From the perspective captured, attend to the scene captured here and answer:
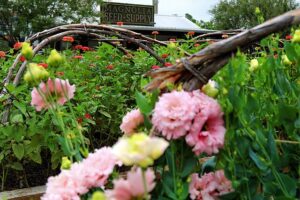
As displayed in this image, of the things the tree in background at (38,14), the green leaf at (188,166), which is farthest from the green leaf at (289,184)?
the tree in background at (38,14)

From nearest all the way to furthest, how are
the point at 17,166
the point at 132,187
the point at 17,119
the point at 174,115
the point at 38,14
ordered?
the point at 132,187
the point at 174,115
the point at 17,119
the point at 17,166
the point at 38,14

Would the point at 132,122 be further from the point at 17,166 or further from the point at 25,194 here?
the point at 17,166

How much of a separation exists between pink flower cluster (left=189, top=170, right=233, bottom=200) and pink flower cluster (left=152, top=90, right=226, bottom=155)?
100 mm

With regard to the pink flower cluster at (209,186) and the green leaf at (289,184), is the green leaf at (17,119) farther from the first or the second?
the green leaf at (289,184)

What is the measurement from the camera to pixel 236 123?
30.3 inches

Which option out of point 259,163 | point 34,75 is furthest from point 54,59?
point 259,163

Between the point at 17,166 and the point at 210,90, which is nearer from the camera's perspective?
the point at 210,90

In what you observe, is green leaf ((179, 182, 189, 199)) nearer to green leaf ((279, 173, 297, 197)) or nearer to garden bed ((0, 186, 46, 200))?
green leaf ((279, 173, 297, 197))

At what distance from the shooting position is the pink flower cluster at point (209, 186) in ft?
2.65

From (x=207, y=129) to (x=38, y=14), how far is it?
19.7 metres

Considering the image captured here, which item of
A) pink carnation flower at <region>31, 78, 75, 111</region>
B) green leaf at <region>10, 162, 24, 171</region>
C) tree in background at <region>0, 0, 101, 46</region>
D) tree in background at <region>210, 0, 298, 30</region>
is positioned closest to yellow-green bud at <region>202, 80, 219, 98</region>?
pink carnation flower at <region>31, 78, 75, 111</region>

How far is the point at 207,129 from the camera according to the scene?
2.46 ft

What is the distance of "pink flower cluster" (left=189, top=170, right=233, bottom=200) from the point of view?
0.81 m

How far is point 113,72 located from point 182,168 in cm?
213
